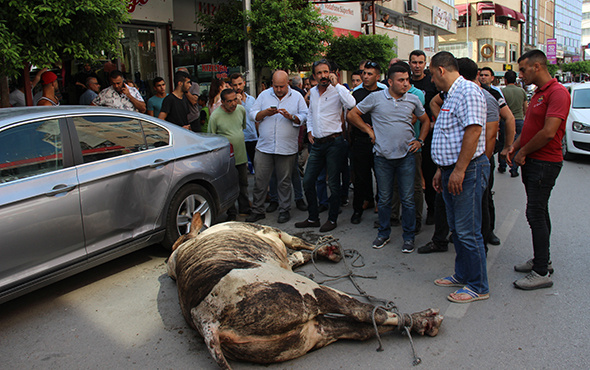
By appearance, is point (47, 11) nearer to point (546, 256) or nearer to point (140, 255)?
point (140, 255)

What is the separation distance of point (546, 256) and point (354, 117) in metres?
2.54

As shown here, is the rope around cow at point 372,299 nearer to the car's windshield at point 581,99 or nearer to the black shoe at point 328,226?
the black shoe at point 328,226

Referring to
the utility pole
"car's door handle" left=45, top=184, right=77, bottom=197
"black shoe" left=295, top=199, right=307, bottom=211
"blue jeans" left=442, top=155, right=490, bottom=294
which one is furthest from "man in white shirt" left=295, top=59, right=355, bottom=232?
the utility pole

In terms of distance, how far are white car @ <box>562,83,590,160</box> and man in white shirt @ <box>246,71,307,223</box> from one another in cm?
741

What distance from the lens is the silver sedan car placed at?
363 cm

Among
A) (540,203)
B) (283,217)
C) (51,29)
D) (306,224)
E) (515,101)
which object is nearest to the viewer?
(540,203)

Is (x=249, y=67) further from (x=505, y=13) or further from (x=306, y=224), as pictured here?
(x=505, y=13)

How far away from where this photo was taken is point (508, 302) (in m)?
3.89

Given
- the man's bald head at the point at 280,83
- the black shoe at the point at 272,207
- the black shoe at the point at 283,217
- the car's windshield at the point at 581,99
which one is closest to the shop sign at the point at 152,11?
the man's bald head at the point at 280,83

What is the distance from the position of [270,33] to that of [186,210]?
24.7ft

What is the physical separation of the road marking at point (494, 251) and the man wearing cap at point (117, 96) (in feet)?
18.7

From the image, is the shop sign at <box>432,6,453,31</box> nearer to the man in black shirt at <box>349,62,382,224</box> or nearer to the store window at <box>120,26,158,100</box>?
the store window at <box>120,26,158,100</box>

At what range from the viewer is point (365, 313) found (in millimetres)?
3160

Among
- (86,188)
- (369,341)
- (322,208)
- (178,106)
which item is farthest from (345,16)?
(369,341)
